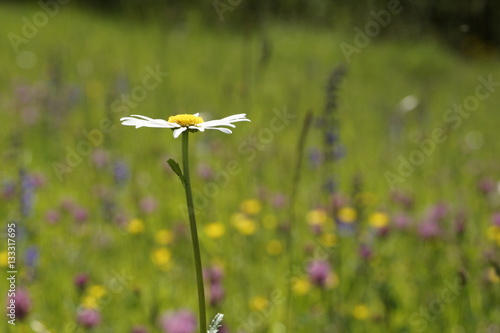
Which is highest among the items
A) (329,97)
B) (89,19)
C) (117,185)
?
(89,19)

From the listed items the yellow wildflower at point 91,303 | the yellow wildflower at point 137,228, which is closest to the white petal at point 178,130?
the yellow wildflower at point 91,303

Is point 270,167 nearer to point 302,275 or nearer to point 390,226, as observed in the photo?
point 390,226

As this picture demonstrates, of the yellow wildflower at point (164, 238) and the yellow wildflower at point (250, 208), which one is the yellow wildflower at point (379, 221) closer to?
the yellow wildflower at point (250, 208)

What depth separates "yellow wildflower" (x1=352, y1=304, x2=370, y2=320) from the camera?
1.54 m

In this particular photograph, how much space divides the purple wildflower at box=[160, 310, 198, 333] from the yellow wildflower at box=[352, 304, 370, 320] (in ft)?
1.46

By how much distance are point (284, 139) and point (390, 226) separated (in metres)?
1.45

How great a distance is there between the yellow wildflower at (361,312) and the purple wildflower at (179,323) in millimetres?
445

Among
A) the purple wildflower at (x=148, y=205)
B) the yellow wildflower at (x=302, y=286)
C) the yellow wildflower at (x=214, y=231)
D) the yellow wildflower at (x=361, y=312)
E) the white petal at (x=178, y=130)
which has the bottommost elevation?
the yellow wildflower at (x=361, y=312)

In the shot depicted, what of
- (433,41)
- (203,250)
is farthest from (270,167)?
(433,41)

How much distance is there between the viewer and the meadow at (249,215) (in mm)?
1493

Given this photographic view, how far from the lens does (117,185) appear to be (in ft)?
7.22

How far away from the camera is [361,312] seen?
60.8 inches

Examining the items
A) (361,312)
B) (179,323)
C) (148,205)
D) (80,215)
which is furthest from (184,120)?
(148,205)

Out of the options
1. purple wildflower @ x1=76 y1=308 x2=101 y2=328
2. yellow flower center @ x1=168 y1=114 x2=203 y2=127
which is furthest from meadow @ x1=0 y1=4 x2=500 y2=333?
yellow flower center @ x1=168 y1=114 x2=203 y2=127
